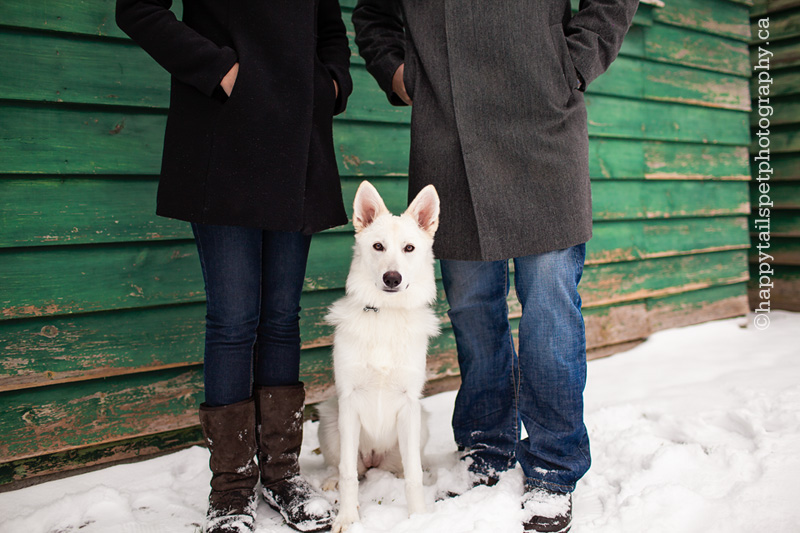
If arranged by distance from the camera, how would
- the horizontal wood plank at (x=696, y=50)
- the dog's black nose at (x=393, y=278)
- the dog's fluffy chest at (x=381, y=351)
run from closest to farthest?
the dog's black nose at (x=393, y=278) < the dog's fluffy chest at (x=381, y=351) < the horizontal wood plank at (x=696, y=50)

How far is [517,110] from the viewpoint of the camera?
174 centimetres

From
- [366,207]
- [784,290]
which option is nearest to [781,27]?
[784,290]

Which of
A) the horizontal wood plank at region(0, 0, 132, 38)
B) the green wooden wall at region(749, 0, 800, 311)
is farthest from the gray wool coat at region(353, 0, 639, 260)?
the green wooden wall at region(749, 0, 800, 311)

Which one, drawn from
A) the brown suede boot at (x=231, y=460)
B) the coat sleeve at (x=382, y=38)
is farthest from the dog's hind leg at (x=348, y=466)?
the coat sleeve at (x=382, y=38)

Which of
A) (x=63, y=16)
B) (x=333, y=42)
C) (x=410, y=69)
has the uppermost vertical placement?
(x=63, y=16)

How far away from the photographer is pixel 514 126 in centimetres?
174

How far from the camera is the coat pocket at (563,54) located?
66.3 inches

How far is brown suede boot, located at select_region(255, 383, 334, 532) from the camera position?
1793 mm

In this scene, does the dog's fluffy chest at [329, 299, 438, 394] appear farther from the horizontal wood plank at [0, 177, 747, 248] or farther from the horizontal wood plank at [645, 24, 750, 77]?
the horizontal wood plank at [645, 24, 750, 77]

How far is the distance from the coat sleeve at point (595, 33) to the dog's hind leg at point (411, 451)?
1.34 meters

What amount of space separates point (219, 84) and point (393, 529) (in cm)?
154

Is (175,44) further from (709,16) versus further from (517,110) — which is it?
(709,16)

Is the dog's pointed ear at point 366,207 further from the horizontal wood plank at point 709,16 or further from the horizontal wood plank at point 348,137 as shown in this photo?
the horizontal wood plank at point 709,16

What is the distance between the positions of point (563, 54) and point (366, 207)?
90 centimetres
